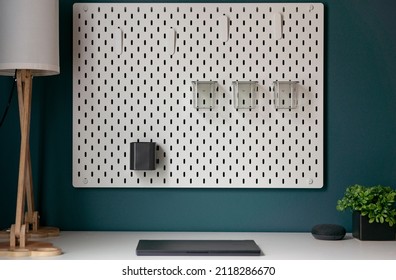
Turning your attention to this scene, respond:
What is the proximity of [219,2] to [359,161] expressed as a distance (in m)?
0.76

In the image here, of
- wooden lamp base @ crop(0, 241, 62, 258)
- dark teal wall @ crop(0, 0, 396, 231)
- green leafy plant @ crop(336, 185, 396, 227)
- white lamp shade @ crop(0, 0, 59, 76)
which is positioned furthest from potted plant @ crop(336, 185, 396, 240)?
white lamp shade @ crop(0, 0, 59, 76)

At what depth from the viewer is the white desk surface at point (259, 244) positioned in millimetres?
2107

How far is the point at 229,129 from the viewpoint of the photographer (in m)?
2.64

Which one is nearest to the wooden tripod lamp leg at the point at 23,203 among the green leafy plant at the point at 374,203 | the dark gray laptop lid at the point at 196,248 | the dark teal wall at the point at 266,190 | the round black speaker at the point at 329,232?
the dark teal wall at the point at 266,190

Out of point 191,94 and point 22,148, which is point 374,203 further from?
point 22,148

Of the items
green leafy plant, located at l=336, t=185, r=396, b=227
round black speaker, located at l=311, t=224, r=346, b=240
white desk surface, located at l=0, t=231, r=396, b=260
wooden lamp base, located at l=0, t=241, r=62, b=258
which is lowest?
white desk surface, located at l=0, t=231, r=396, b=260

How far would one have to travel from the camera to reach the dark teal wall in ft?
8.74

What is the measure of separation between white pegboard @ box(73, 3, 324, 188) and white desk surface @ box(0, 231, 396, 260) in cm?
19

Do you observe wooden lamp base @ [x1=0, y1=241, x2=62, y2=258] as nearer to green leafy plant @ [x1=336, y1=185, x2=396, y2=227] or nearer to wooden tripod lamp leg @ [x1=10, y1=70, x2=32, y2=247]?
wooden tripod lamp leg @ [x1=10, y1=70, x2=32, y2=247]

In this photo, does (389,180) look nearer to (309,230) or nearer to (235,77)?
(309,230)

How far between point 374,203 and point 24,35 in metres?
1.26

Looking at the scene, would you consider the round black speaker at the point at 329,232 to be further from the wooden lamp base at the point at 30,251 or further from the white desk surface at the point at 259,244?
the wooden lamp base at the point at 30,251
